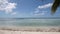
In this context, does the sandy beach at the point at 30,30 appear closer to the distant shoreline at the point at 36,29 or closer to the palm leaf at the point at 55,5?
the distant shoreline at the point at 36,29

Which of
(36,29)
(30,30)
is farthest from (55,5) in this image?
(30,30)

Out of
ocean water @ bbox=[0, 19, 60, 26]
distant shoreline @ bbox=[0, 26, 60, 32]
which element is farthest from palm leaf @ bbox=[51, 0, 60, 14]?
distant shoreline @ bbox=[0, 26, 60, 32]

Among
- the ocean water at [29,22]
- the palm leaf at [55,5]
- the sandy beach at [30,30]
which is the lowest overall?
the sandy beach at [30,30]

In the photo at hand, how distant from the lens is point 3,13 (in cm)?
403

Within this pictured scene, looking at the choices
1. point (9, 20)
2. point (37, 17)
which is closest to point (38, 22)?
point (37, 17)

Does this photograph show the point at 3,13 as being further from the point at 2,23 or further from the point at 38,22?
the point at 38,22

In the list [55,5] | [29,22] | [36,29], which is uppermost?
[55,5]

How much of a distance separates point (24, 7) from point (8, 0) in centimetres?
39

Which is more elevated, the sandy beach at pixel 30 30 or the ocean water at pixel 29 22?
the ocean water at pixel 29 22

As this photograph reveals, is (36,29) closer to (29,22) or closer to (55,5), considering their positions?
(29,22)

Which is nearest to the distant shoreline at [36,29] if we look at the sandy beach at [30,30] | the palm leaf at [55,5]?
the sandy beach at [30,30]

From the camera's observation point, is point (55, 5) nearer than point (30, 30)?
Yes

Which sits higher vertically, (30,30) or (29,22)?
(29,22)

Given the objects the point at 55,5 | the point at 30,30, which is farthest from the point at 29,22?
the point at 55,5
